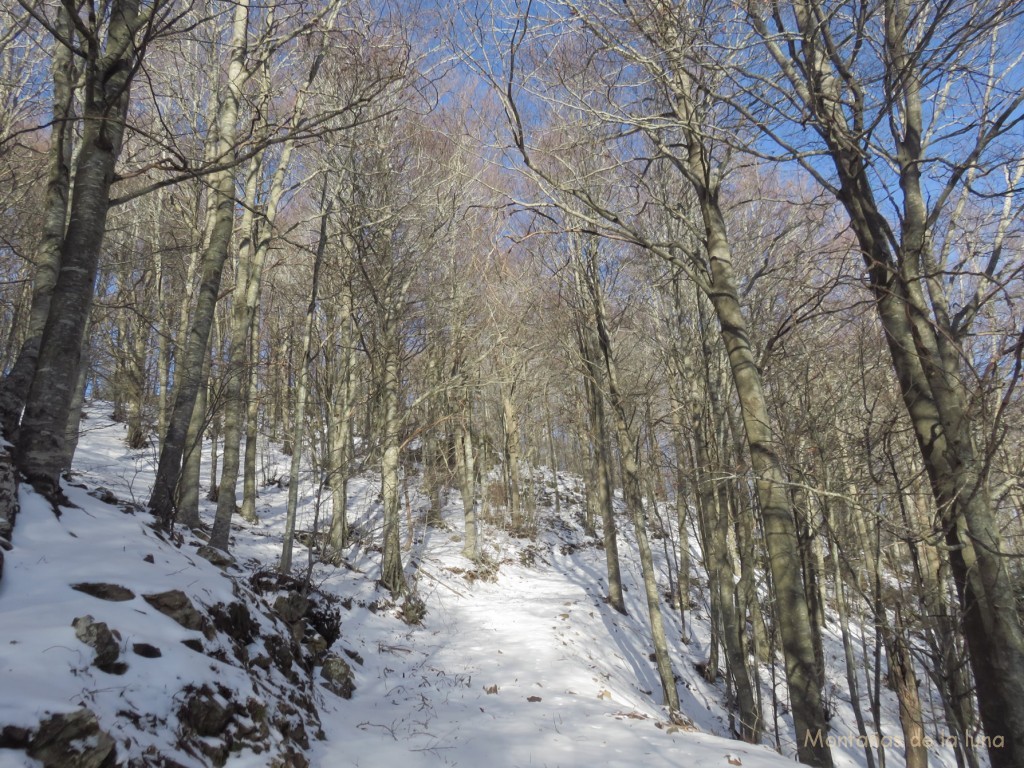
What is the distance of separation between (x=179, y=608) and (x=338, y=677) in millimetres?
2554

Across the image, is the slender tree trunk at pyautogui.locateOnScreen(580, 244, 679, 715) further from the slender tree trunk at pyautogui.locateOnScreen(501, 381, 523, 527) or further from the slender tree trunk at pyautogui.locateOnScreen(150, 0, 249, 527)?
the slender tree trunk at pyautogui.locateOnScreen(501, 381, 523, 527)

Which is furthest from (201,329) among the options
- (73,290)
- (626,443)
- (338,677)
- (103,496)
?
(626,443)

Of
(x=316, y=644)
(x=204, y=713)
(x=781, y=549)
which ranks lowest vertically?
(x=316, y=644)

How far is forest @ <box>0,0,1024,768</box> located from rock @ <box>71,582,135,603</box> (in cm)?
56

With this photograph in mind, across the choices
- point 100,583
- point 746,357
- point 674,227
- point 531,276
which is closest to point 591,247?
point 674,227

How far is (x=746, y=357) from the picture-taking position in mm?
4195

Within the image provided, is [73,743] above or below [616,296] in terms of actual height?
below

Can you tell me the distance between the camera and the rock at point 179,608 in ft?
10.8

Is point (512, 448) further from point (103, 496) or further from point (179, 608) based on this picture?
point (179, 608)

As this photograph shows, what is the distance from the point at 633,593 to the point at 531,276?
8773mm

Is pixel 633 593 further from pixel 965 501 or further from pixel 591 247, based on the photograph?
pixel 965 501

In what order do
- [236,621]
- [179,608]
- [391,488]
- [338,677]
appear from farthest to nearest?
[391,488], [338,677], [236,621], [179,608]

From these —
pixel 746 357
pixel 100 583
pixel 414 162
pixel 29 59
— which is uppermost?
pixel 29 59

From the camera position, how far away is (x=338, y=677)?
5.36 m
